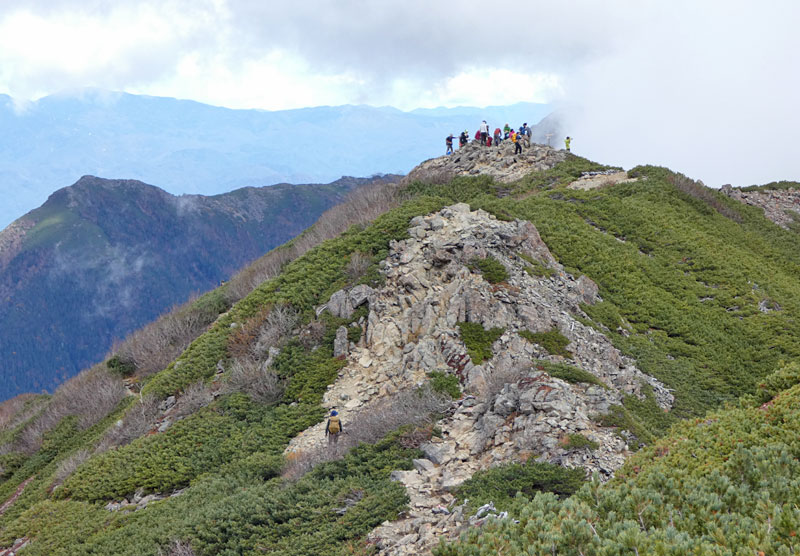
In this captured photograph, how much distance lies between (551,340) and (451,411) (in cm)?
452

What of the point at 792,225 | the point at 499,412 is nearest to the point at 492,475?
the point at 499,412

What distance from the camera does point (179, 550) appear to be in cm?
1099

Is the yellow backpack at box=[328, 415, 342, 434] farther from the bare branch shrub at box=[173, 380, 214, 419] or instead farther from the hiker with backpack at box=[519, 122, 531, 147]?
the hiker with backpack at box=[519, 122, 531, 147]

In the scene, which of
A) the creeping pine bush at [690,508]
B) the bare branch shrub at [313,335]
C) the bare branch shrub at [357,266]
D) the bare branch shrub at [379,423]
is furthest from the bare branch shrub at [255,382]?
the creeping pine bush at [690,508]

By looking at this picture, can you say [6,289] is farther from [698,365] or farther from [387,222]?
[698,365]

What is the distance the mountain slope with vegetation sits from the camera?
22.6 feet

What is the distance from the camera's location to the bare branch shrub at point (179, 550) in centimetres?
1095

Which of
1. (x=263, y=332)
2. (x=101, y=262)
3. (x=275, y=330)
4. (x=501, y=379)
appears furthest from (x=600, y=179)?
(x=101, y=262)

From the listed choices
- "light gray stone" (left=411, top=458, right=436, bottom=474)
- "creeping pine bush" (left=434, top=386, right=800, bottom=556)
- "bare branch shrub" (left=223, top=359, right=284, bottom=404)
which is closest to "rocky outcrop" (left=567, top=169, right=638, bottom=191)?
"bare branch shrub" (left=223, top=359, right=284, bottom=404)

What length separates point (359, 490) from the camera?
11047 millimetres

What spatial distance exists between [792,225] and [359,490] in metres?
38.7

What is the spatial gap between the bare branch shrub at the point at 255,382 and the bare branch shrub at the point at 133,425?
Result: 314cm

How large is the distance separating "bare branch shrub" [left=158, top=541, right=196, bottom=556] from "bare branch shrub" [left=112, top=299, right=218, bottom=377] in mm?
15372

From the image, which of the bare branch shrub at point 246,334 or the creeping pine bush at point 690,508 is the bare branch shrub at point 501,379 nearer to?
the creeping pine bush at point 690,508
